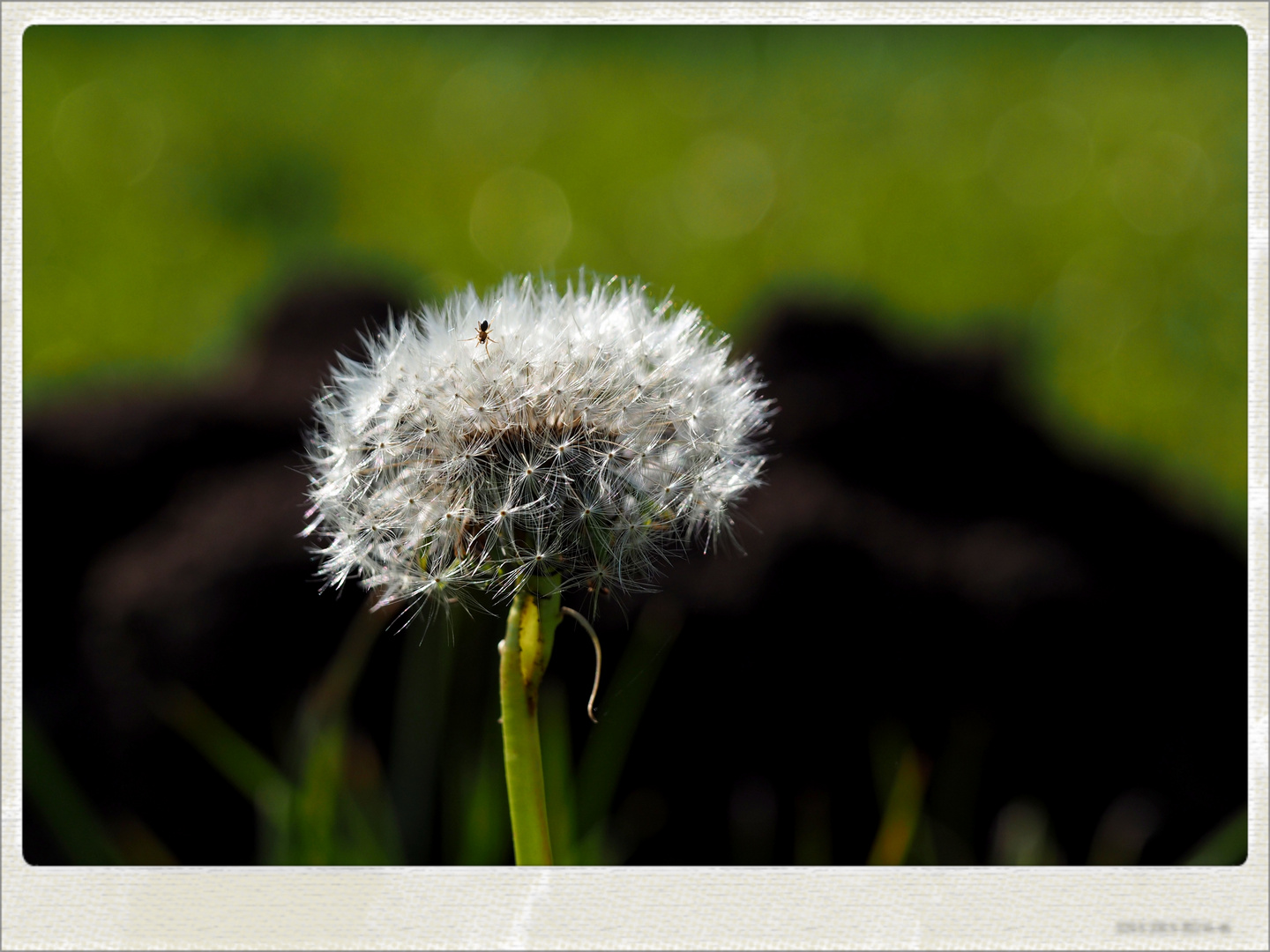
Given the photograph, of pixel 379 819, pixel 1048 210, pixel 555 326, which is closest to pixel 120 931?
pixel 379 819

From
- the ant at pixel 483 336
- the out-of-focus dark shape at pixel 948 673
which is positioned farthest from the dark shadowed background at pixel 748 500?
the ant at pixel 483 336

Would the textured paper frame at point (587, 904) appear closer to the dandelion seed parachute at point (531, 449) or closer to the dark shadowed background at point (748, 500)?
the dark shadowed background at point (748, 500)

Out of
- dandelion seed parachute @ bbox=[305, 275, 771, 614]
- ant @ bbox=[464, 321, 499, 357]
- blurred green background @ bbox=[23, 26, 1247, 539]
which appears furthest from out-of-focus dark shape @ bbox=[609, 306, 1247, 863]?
ant @ bbox=[464, 321, 499, 357]

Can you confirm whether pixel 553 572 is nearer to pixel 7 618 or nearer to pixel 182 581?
pixel 7 618

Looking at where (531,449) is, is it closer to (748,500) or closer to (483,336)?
(483,336)

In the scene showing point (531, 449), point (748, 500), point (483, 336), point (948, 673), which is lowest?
point (948, 673)

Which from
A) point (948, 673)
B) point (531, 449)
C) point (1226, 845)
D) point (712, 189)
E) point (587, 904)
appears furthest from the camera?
point (712, 189)

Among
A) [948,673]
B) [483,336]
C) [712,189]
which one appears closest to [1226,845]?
[948,673]
